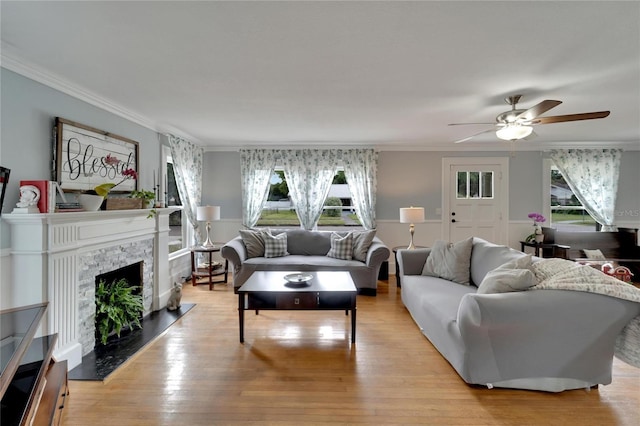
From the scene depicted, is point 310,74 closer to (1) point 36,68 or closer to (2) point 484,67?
(2) point 484,67

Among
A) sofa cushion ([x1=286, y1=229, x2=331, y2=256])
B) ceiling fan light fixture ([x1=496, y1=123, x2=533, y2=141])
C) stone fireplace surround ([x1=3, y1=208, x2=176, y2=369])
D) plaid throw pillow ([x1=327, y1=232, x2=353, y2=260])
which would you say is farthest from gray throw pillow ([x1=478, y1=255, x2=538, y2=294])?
stone fireplace surround ([x1=3, y1=208, x2=176, y2=369])

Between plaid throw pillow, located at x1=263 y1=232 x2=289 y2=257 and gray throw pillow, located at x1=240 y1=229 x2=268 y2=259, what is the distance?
82mm

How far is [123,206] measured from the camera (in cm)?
294

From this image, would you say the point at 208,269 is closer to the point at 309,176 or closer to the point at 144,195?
the point at 144,195

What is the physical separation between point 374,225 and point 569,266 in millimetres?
3196

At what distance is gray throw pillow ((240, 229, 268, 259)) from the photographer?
4.53 meters

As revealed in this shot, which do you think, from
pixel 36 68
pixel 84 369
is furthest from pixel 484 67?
pixel 84 369

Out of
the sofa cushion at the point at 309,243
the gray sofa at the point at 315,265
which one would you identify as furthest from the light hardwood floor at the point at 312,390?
the sofa cushion at the point at 309,243

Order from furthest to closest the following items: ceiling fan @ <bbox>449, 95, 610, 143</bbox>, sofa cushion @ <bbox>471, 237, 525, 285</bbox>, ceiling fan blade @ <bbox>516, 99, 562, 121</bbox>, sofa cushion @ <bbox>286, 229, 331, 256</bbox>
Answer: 1. sofa cushion @ <bbox>286, 229, 331, 256</bbox>
2. sofa cushion @ <bbox>471, 237, 525, 285</bbox>
3. ceiling fan @ <bbox>449, 95, 610, 143</bbox>
4. ceiling fan blade @ <bbox>516, 99, 562, 121</bbox>

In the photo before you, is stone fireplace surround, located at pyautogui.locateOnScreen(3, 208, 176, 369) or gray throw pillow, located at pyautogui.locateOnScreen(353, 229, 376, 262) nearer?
stone fireplace surround, located at pyautogui.locateOnScreen(3, 208, 176, 369)

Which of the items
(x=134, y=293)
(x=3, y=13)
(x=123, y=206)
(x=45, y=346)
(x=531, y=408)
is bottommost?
(x=531, y=408)

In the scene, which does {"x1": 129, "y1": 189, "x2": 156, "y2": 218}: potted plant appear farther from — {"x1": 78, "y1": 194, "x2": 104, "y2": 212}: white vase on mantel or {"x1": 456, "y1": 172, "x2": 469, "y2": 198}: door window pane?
{"x1": 456, "y1": 172, "x2": 469, "y2": 198}: door window pane

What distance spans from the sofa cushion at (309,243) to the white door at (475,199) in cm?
224

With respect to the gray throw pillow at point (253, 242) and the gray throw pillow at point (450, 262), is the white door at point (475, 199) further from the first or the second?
the gray throw pillow at point (253, 242)
